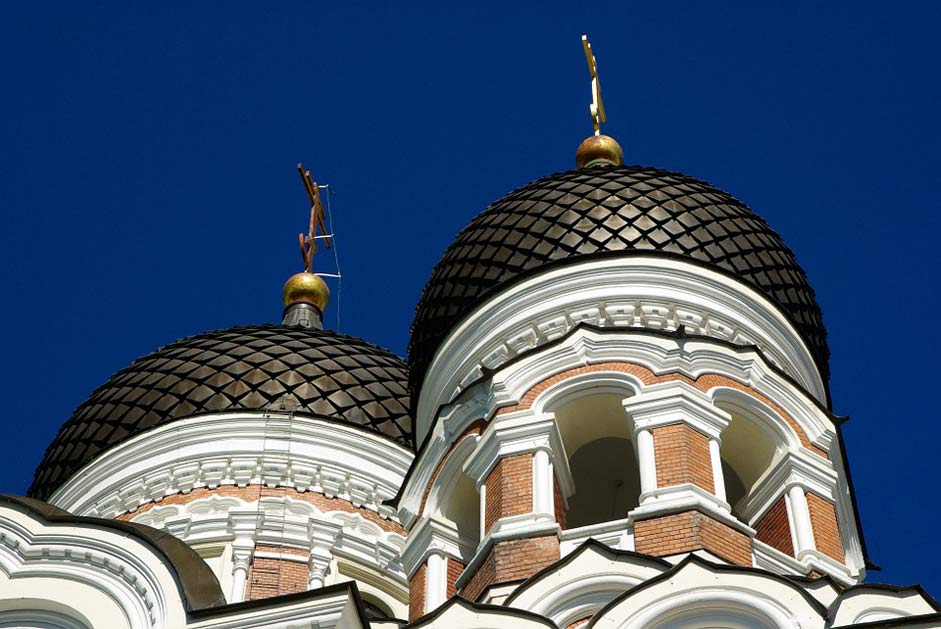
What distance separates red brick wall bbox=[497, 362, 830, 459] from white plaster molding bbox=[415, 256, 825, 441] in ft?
1.92

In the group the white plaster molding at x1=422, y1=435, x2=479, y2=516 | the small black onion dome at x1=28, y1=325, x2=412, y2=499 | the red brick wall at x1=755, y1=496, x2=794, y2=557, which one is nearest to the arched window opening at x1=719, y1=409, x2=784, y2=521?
the red brick wall at x1=755, y1=496, x2=794, y2=557

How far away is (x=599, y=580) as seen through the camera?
14297mm

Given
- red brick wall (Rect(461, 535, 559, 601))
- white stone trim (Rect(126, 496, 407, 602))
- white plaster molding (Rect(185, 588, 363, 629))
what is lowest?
white plaster molding (Rect(185, 588, 363, 629))

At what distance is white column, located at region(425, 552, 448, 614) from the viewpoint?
1654 centimetres

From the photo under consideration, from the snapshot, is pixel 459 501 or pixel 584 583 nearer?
pixel 584 583

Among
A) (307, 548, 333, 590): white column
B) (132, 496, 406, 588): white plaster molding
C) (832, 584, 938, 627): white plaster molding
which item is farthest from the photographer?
(132, 496, 406, 588): white plaster molding

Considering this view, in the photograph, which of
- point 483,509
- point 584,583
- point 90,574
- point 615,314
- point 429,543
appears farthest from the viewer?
point 615,314

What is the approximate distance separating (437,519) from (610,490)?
1.83 metres

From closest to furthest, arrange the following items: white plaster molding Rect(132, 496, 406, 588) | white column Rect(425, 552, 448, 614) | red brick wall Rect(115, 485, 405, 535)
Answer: white column Rect(425, 552, 448, 614) → white plaster molding Rect(132, 496, 406, 588) → red brick wall Rect(115, 485, 405, 535)

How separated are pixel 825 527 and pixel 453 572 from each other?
112 inches

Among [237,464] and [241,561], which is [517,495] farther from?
[237,464]

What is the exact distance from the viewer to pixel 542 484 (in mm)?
16203

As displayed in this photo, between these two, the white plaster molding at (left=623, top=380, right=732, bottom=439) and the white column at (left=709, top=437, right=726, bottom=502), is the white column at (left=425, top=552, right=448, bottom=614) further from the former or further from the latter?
the white column at (left=709, top=437, right=726, bottom=502)

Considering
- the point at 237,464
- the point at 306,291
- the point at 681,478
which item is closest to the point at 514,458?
the point at 681,478
